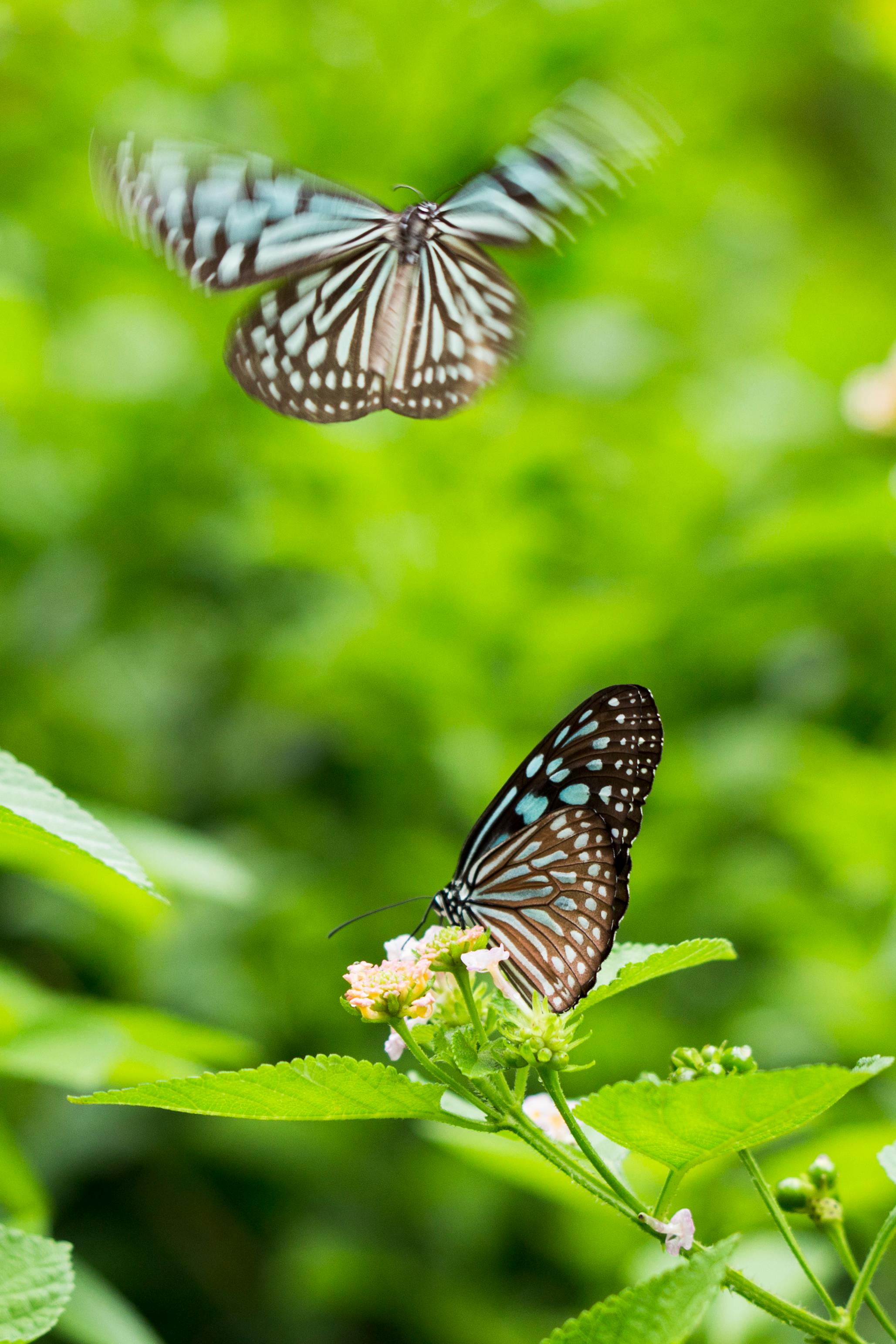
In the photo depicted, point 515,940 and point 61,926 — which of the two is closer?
point 515,940

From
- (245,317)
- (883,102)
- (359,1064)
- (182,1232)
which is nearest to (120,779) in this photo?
(182,1232)

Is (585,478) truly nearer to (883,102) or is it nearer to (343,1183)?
(343,1183)

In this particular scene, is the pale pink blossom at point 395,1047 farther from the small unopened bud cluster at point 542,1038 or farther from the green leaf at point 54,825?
the green leaf at point 54,825

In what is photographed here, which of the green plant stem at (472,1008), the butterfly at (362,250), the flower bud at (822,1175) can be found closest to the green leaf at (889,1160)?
the flower bud at (822,1175)

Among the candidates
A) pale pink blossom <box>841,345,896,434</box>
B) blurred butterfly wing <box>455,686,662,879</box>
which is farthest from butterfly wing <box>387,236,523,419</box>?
pale pink blossom <box>841,345,896,434</box>

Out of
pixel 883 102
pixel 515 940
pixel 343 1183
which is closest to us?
pixel 515 940

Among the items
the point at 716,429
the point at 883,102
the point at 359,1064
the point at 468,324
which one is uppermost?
the point at 883,102
